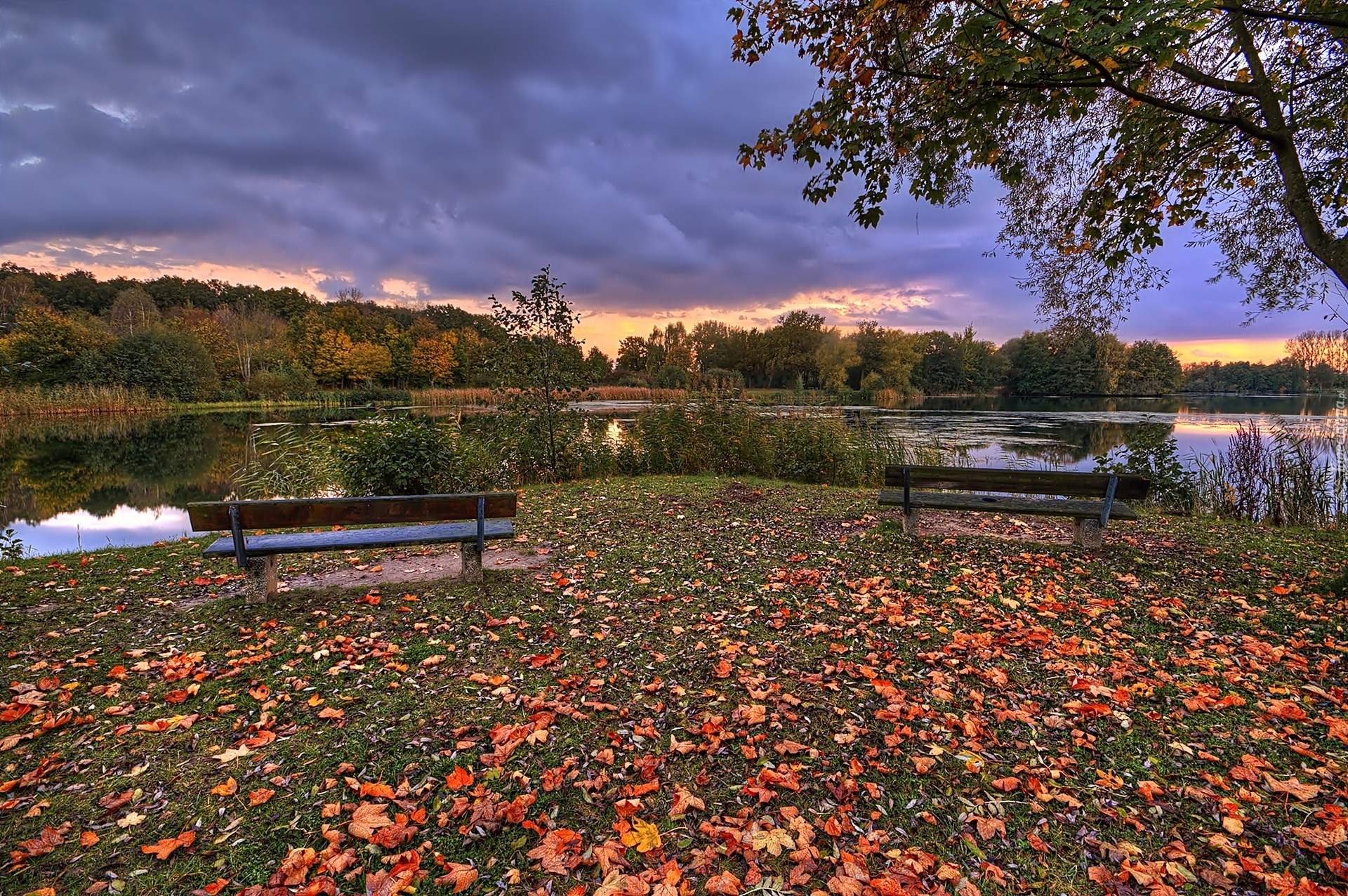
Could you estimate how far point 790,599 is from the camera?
4.63 metres

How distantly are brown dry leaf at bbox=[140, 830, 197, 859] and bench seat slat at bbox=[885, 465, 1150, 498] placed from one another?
A: 577 centimetres

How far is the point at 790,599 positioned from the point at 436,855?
10.3 feet

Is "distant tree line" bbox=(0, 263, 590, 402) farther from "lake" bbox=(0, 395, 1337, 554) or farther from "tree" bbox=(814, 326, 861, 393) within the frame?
"tree" bbox=(814, 326, 861, 393)

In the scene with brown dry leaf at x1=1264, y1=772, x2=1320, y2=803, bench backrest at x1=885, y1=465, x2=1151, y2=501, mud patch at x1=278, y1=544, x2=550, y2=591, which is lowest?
brown dry leaf at x1=1264, y1=772, x2=1320, y2=803

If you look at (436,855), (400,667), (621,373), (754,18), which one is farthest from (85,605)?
(621,373)

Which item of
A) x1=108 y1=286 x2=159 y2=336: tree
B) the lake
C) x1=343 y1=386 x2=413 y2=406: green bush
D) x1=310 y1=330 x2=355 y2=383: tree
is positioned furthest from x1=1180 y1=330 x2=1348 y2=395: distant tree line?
x1=108 y1=286 x2=159 y2=336: tree

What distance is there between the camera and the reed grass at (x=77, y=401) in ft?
89.3

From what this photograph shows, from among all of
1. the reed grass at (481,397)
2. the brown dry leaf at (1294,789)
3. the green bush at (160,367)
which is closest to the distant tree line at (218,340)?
the green bush at (160,367)

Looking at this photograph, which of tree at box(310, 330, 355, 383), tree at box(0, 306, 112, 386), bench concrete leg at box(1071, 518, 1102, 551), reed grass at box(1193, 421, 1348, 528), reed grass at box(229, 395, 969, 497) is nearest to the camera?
bench concrete leg at box(1071, 518, 1102, 551)

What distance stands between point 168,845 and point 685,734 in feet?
6.98

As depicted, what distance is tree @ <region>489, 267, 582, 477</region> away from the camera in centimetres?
1079

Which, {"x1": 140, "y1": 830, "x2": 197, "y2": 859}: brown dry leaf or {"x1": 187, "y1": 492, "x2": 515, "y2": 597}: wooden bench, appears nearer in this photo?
{"x1": 140, "y1": 830, "x2": 197, "y2": 859}: brown dry leaf

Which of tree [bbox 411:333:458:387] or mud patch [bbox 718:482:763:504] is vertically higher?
tree [bbox 411:333:458:387]

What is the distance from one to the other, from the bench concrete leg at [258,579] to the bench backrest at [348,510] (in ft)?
1.03
